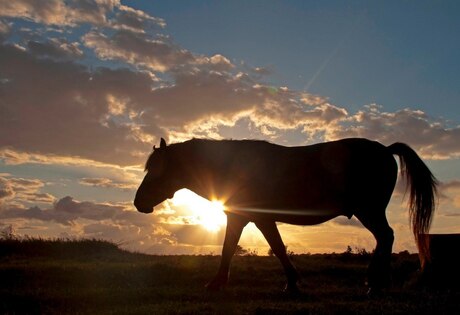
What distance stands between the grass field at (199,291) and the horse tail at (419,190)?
1241mm

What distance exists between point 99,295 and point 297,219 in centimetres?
443

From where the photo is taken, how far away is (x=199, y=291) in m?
10.8

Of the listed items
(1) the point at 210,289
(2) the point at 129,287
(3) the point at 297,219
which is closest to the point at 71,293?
(2) the point at 129,287

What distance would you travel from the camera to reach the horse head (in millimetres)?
12398

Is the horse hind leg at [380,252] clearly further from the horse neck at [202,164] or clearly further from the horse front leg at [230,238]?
the horse neck at [202,164]

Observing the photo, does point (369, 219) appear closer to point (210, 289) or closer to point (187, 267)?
point (210, 289)

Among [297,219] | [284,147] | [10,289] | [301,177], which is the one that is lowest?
[10,289]

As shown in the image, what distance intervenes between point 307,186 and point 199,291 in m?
3.18

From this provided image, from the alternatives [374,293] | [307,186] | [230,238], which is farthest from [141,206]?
[374,293]

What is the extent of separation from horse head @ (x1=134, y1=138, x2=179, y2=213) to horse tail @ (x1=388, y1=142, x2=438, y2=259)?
17.2 ft

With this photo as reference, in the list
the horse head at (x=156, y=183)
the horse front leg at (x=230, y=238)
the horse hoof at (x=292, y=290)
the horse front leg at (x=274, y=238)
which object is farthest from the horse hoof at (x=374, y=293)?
the horse head at (x=156, y=183)

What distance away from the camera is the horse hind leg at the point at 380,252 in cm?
1041

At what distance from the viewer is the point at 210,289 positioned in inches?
430

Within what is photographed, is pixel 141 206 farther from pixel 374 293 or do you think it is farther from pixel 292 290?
pixel 374 293
